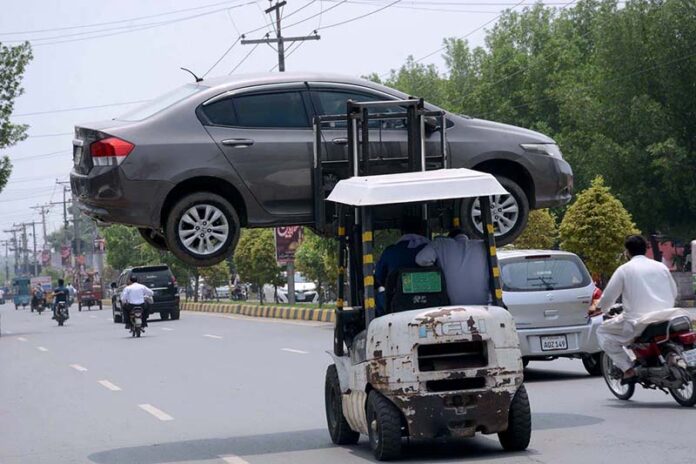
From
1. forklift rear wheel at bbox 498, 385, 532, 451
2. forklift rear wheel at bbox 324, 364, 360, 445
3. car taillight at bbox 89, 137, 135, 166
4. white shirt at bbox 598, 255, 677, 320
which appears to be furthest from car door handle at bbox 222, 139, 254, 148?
white shirt at bbox 598, 255, 677, 320

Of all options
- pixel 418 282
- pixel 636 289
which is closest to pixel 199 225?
pixel 418 282

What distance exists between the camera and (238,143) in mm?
11516

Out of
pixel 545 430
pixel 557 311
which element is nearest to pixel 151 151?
pixel 545 430

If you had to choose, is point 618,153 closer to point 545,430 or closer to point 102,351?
point 102,351

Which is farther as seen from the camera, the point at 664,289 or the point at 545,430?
the point at 664,289

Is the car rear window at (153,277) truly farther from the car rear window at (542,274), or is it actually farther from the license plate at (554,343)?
the license plate at (554,343)

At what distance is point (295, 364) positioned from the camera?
70.5ft

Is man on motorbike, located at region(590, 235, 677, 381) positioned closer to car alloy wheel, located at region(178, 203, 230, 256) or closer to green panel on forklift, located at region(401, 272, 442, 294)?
green panel on forklift, located at region(401, 272, 442, 294)

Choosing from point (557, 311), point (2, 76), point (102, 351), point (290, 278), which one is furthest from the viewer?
point (290, 278)

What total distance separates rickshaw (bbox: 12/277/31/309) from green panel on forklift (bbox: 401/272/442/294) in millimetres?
112200

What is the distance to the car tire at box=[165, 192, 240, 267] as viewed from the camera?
37.7 ft

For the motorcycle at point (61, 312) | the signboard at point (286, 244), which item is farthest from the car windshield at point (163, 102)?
the motorcycle at point (61, 312)

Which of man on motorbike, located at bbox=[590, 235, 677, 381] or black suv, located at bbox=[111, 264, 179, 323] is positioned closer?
man on motorbike, located at bbox=[590, 235, 677, 381]

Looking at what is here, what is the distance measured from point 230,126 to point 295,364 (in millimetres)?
10369
